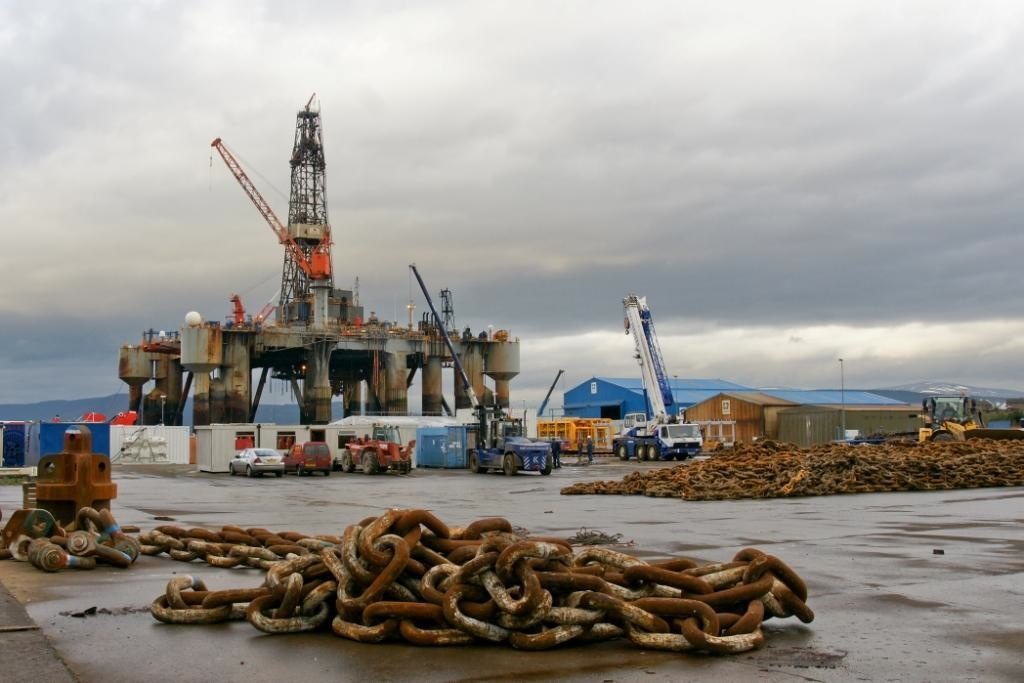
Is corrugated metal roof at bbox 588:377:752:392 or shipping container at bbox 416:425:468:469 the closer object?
shipping container at bbox 416:425:468:469

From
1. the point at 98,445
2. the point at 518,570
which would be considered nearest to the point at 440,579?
the point at 518,570

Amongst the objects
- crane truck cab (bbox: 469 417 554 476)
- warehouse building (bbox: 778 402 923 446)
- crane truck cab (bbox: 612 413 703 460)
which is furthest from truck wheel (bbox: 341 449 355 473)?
warehouse building (bbox: 778 402 923 446)

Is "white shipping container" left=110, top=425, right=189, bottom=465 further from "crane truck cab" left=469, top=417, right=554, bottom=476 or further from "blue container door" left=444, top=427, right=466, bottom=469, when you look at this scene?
"crane truck cab" left=469, top=417, right=554, bottom=476

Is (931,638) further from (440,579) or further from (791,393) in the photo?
(791,393)

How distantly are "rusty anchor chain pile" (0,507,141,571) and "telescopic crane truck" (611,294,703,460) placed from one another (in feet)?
155

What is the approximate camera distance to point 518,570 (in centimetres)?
632

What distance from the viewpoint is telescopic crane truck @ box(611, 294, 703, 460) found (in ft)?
186

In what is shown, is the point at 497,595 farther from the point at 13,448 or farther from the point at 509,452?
the point at 13,448

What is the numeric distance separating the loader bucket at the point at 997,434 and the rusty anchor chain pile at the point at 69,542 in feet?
115

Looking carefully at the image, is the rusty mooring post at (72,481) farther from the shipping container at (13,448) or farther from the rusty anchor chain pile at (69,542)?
the shipping container at (13,448)

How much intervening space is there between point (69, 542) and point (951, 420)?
38.6 m

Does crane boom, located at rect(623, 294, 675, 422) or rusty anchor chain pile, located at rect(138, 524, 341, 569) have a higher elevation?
crane boom, located at rect(623, 294, 675, 422)

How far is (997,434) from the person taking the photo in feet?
127

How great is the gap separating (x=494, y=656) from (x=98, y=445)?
4148 cm
